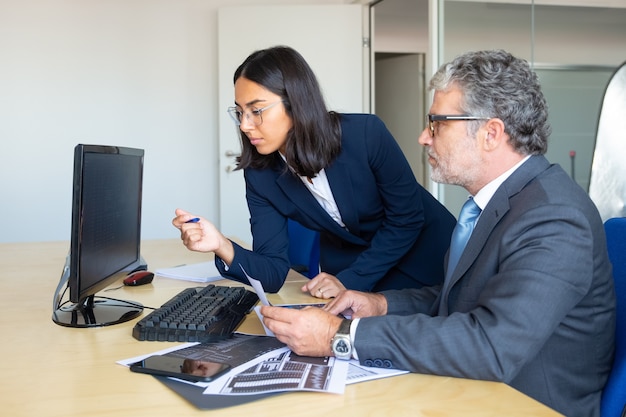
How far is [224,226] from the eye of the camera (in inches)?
197

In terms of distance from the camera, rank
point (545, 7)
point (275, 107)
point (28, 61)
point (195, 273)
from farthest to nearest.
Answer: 1. point (28, 61)
2. point (545, 7)
3. point (195, 273)
4. point (275, 107)

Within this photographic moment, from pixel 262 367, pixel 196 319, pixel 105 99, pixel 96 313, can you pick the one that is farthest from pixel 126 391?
pixel 105 99

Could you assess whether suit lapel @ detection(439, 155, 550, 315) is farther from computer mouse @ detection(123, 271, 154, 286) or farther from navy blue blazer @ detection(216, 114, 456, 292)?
computer mouse @ detection(123, 271, 154, 286)

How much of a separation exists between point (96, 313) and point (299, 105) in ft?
2.44

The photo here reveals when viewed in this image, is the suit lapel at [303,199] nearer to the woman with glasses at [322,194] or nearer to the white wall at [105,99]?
the woman with glasses at [322,194]

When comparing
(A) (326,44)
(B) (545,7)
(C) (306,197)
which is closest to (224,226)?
(A) (326,44)

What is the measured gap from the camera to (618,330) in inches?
47.8

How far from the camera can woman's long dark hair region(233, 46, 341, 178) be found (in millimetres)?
1731

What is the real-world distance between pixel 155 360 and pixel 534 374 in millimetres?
655

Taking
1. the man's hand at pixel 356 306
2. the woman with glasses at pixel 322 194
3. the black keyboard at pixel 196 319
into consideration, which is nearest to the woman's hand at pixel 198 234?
the woman with glasses at pixel 322 194

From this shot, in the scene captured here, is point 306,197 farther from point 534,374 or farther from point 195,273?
point 534,374

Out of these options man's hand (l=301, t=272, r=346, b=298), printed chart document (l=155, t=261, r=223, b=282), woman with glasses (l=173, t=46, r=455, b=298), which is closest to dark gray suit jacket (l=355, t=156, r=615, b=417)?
man's hand (l=301, t=272, r=346, b=298)

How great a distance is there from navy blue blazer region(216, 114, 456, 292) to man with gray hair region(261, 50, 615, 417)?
457 mm

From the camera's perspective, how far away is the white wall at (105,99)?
4828 millimetres
